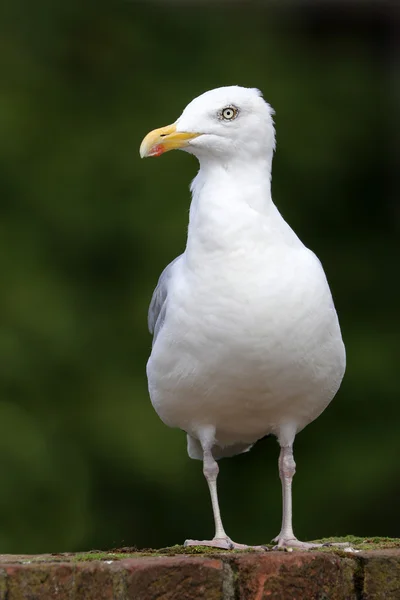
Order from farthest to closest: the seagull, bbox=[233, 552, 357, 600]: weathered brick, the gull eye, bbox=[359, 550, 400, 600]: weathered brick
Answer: the gull eye, the seagull, bbox=[359, 550, 400, 600]: weathered brick, bbox=[233, 552, 357, 600]: weathered brick

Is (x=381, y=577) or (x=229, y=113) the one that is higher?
(x=229, y=113)

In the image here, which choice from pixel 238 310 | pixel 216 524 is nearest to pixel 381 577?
pixel 216 524

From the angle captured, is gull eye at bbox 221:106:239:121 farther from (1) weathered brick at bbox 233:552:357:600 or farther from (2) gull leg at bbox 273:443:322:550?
(1) weathered brick at bbox 233:552:357:600

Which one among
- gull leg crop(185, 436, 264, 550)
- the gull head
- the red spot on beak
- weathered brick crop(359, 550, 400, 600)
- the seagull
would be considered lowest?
weathered brick crop(359, 550, 400, 600)

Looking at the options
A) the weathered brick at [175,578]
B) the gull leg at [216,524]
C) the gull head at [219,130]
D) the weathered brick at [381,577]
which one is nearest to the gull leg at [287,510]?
the gull leg at [216,524]

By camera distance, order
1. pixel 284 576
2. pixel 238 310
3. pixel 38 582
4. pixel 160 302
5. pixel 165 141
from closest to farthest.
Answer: pixel 38 582, pixel 284 576, pixel 238 310, pixel 165 141, pixel 160 302

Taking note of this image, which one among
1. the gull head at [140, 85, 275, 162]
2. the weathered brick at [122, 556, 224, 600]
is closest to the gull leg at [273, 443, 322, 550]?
the weathered brick at [122, 556, 224, 600]

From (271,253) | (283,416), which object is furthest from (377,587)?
(271,253)

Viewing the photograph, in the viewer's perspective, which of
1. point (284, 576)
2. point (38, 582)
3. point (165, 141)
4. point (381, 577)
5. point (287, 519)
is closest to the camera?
point (38, 582)

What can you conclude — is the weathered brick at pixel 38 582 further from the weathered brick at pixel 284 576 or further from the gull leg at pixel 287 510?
the gull leg at pixel 287 510

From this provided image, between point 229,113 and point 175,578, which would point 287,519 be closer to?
point 175,578
